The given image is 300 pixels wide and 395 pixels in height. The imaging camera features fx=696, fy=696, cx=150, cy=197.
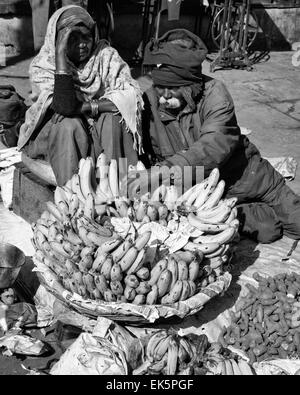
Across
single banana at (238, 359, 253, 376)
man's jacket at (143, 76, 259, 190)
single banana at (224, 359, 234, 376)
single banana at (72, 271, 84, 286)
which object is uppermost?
man's jacket at (143, 76, 259, 190)

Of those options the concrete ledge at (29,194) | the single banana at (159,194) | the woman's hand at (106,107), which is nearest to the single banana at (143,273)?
the single banana at (159,194)

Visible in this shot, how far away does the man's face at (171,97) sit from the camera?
161 inches

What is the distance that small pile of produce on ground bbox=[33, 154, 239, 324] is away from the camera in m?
3.26

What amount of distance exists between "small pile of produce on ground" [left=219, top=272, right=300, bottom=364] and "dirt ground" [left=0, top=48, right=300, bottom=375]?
1.66 metres

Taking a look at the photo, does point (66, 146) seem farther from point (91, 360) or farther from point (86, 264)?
point (91, 360)

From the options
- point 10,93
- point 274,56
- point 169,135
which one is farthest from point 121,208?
point 274,56

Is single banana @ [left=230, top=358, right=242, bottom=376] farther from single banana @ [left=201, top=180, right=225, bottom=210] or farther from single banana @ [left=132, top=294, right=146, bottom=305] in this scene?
single banana @ [left=201, top=180, right=225, bottom=210]

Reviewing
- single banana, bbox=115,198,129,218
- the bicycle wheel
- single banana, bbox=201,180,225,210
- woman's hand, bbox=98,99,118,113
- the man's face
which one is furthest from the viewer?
the bicycle wheel

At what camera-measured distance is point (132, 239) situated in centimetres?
335

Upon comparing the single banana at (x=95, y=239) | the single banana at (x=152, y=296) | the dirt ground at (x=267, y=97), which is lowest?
the dirt ground at (x=267, y=97)

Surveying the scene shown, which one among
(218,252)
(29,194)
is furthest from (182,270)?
(29,194)

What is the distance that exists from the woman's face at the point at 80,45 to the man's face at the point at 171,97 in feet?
2.21

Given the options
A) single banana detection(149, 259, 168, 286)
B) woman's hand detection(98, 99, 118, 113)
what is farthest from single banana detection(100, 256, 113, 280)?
woman's hand detection(98, 99, 118, 113)

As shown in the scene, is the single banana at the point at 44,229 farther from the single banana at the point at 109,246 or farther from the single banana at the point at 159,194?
the single banana at the point at 159,194
